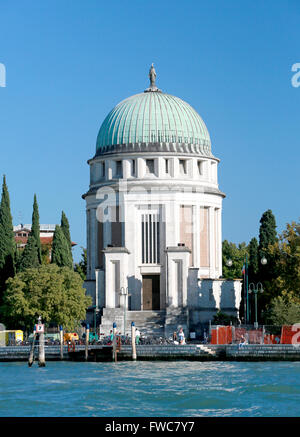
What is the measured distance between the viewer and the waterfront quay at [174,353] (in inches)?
2357

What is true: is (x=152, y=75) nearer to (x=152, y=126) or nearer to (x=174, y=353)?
(x=152, y=126)

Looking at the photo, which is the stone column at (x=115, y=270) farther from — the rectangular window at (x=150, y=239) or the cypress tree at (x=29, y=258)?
the cypress tree at (x=29, y=258)

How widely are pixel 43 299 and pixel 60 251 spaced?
12961mm

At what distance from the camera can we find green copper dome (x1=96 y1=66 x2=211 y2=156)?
81938 millimetres

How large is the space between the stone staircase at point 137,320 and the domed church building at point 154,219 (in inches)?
3.5

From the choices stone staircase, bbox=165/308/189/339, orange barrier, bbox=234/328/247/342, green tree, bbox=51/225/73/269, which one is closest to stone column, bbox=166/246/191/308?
stone staircase, bbox=165/308/189/339

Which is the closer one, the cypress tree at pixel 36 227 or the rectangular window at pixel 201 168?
the cypress tree at pixel 36 227

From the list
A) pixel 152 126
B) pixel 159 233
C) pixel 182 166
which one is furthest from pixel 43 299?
pixel 152 126

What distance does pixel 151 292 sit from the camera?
3137 inches

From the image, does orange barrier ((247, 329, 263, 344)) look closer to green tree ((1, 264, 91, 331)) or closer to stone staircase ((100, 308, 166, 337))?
stone staircase ((100, 308, 166, 337))

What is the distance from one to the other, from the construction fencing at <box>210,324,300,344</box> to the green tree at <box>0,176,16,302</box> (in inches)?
776

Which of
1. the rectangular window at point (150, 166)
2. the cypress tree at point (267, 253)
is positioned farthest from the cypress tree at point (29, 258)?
the cypress tree at point (267, 253)

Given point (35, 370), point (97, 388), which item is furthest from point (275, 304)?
point (97, 388)
